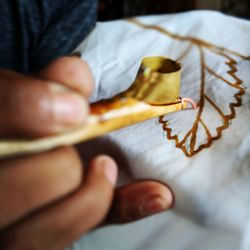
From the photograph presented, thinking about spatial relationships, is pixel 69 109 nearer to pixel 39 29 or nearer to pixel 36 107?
pixel 36 107

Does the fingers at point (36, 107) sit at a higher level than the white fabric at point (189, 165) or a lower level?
higher

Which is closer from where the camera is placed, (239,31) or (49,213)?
(49,213)

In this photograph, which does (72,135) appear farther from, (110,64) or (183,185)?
(110,64)

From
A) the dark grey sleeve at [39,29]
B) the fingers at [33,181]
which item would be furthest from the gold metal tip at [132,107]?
the dark grey sleeve at [39,29]

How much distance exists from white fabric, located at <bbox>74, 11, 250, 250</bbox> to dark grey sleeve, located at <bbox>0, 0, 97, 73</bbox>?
0.15ft

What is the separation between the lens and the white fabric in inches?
9.3

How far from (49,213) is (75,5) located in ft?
0.96

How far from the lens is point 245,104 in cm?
32

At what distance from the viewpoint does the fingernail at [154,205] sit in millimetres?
234

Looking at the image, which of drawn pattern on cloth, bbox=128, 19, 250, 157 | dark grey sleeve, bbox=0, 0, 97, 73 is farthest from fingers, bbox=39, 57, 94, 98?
dark grey sleeve, bbox=0, 0, 97, 73

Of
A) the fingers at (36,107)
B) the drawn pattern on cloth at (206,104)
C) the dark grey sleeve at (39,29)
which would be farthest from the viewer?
the dark grey sleeve at (39,29)

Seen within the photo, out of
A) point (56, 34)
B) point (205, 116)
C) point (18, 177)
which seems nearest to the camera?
point (18, 177)

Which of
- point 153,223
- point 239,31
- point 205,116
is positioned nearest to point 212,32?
point 239,31

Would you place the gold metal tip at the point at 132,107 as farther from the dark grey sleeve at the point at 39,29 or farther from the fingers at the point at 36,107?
the dark grey sleeve at the point at 39,29
